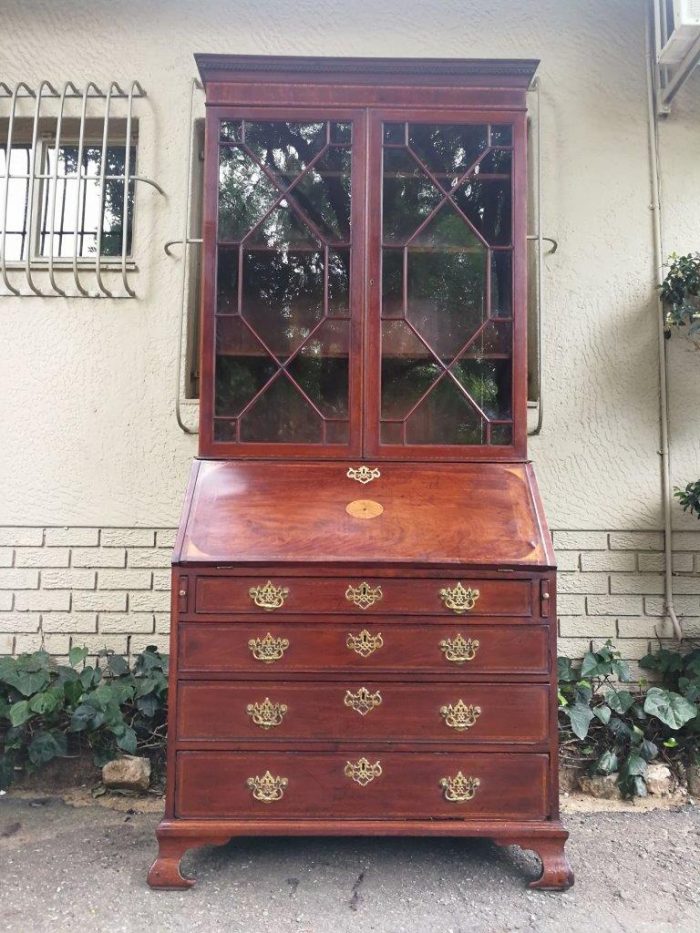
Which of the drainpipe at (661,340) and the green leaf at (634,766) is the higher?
the drainpipe at (661,340)

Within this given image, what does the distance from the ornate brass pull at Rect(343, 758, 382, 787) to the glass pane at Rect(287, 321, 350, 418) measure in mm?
1036

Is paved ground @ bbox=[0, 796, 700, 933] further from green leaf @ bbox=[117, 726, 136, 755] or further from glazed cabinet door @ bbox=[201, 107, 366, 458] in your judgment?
glazed cabinet door @ bbox=[201, 107, 366, 458]

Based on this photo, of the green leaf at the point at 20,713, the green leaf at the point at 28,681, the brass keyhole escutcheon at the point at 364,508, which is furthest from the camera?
the green leaf at the point at 28,681

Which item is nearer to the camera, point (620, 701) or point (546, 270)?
point (620, 701)

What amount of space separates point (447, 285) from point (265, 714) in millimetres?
1460

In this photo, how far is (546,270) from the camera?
261 cm

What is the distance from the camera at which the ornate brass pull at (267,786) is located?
1687 mm

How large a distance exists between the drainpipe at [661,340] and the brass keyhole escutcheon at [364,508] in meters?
1.43

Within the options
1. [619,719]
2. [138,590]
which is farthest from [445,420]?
[138,590]

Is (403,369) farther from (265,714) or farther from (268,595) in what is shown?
(265,714)

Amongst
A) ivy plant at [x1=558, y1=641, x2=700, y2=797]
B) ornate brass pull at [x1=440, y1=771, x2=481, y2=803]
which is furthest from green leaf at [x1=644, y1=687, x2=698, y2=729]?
ornate brass pull at [x1=440, y1=771, x2=481, y2=803]

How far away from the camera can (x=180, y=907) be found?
162 centimetres

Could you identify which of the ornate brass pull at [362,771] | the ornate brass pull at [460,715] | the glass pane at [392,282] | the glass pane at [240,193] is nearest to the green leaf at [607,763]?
the ornate brass pull at [460,715]

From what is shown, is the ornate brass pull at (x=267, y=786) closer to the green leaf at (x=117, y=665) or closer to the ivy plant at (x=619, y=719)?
the green leaf at (x=117, y=665)
